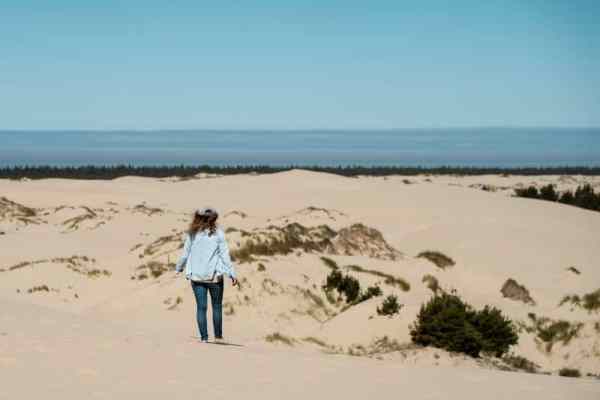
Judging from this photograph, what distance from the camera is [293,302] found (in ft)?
54.5

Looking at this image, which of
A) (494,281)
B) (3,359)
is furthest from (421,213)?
(3,359)

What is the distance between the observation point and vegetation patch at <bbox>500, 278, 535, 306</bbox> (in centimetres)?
2105

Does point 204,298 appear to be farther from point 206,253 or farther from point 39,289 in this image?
point 39,289

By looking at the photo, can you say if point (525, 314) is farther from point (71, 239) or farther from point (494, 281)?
point (71, 239)

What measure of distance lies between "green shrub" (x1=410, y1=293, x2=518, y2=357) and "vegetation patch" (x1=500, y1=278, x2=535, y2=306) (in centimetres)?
785

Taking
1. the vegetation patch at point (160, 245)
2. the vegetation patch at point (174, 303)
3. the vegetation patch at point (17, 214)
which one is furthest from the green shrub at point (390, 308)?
the vegetation patch at point (17, 214)

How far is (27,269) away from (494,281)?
12.4 meters

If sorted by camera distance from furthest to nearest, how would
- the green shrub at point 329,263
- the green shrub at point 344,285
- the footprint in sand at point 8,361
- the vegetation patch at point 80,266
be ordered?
1. the vegetation patch at point 80,266
2. the green shrub at point 329,263
3. the green shrub at point 344,285
4. the footprint in sand at point 8,361

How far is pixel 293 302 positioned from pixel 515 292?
291 inches

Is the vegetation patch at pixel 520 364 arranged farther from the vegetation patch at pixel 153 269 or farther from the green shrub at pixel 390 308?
the vegetation patch at pixel 153 269

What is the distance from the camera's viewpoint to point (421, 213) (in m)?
40.4

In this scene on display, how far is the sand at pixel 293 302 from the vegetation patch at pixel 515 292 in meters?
0.40

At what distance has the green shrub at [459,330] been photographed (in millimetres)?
12359

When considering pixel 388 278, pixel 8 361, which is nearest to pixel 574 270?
pixel 388 278
